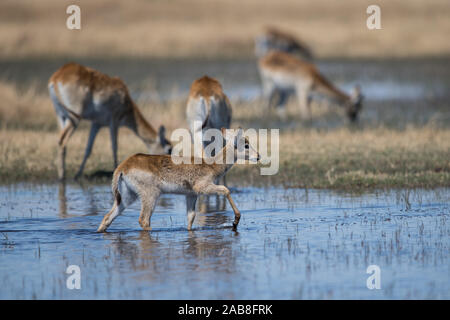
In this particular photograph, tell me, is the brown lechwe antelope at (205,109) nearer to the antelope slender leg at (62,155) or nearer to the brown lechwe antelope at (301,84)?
the antelope slender leg at (62,155)

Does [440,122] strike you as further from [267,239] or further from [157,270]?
[157,270]

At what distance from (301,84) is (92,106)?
7871 millimetres

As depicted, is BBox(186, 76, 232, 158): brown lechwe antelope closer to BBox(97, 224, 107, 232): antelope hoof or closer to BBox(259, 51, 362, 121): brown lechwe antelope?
BBox(97, 224, 107, 232): antelope hoof

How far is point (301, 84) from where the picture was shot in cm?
2009

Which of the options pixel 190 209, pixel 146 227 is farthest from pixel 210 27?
pixel 146 227

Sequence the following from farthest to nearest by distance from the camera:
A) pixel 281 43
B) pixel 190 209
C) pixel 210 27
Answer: pixel 210 27 < pixel 281 43 < pixel 190 209

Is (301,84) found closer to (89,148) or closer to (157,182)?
(89,148)

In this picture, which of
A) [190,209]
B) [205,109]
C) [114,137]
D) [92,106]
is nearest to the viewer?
[190,209]

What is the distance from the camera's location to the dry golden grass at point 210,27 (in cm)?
3350

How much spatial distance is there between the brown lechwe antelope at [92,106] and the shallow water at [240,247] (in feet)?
5.67

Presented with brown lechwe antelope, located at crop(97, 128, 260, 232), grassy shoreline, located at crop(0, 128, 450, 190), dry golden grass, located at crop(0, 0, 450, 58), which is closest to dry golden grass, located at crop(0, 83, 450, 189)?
grassy shoreline, located at crop(0, 128, 450, 190)

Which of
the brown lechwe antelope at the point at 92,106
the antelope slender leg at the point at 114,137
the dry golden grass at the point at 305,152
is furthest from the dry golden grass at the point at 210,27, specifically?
the antelope slender leg at the point at 114,137

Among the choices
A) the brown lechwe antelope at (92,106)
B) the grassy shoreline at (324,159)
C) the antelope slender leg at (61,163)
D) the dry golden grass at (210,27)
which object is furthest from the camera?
the dry golden grass at (210,27)
